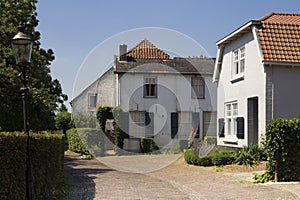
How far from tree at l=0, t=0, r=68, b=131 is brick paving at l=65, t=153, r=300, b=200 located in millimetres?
3207

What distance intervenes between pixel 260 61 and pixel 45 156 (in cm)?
1144

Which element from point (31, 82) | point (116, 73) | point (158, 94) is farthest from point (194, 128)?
point (31, 82)

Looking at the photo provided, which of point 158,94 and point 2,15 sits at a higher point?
point 2,15

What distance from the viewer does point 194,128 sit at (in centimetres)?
3219

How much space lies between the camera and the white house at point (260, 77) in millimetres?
18359

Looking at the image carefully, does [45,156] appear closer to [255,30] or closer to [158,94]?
[255,30]

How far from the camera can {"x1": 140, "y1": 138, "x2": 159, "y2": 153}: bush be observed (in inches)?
1177

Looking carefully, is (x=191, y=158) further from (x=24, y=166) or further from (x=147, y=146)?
(x=24, y=166)

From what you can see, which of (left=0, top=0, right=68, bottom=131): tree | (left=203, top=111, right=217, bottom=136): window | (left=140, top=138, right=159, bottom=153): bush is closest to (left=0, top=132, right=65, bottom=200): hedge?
(left=0, top=0, right=68, bottom=131): tree

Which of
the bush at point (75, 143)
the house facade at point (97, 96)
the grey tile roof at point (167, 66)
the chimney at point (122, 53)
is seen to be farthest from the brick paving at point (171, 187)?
the chimney at point (122, 53)

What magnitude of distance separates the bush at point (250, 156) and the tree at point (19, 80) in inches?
340

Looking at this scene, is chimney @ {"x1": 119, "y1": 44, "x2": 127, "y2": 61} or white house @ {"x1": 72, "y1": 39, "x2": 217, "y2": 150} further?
chimney @ {"x1": 119, "y1": 44, "x2": 127, "y2": 61}

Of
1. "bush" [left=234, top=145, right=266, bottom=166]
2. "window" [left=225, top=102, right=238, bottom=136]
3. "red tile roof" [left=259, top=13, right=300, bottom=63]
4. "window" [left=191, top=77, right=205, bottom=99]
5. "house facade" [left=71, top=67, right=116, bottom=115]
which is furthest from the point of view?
"window" [left=191, top=77, right=205, bottom=99]

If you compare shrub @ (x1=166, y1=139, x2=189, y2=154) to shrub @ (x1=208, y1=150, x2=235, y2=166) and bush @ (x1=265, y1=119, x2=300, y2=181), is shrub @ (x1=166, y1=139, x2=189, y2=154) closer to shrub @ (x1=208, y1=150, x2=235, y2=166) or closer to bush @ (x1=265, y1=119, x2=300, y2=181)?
shrub @ (x1=208, y1=150, x2=235, y2=166)
